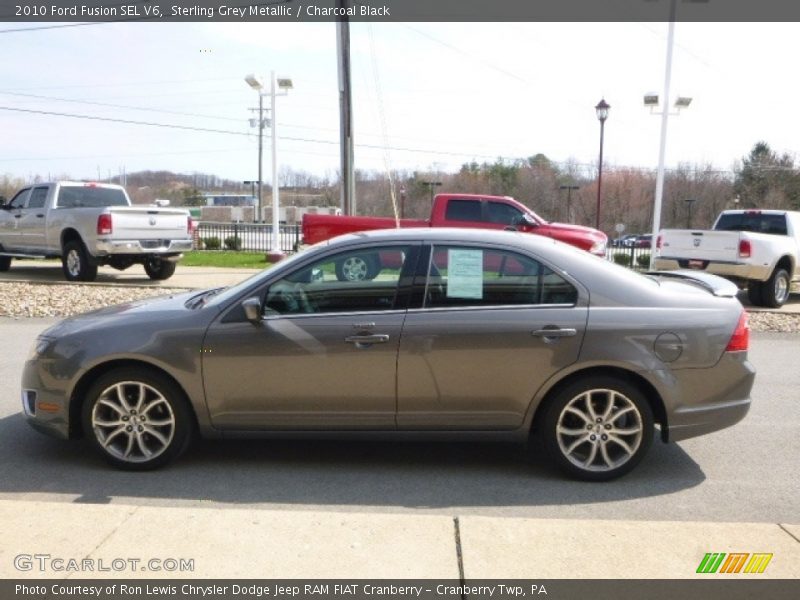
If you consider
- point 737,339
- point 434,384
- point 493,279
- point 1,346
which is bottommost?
point 1,346

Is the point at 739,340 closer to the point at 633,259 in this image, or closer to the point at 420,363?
the point at 420,363

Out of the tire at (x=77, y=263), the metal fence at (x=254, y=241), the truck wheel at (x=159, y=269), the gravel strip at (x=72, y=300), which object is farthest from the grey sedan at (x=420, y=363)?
the metal fence at (x=254, y=241)

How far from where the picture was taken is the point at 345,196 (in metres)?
19.1

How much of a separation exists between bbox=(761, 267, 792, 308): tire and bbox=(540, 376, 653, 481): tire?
982 centimetres

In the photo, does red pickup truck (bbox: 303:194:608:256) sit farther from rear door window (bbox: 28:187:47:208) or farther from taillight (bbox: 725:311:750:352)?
taillight (bbox: 725:311:750:352)

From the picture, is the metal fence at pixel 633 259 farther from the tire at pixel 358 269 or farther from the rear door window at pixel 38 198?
the tire at pixel 358 269

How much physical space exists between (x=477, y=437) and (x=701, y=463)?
5.32 feet

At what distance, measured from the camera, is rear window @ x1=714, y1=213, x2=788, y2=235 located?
44.4ft

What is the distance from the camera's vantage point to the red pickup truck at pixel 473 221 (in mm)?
13938

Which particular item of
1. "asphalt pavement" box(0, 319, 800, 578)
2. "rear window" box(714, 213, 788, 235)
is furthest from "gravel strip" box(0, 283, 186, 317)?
"rear window" box(714, 213, 788, 235)
